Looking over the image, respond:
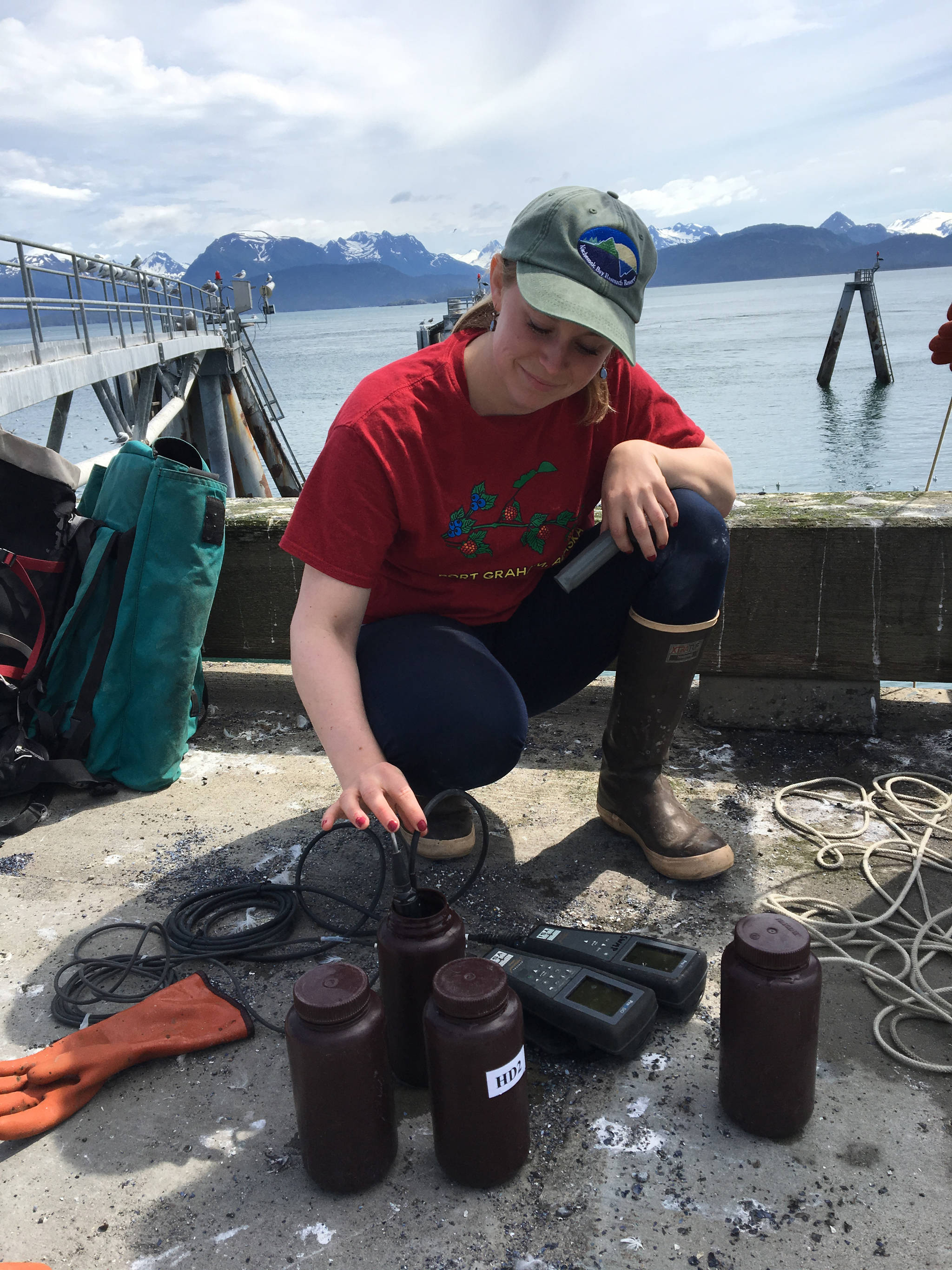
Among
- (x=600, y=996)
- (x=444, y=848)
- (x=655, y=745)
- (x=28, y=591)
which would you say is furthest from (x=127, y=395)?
(x=600, y=996)

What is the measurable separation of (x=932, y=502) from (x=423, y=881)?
217 centimetres

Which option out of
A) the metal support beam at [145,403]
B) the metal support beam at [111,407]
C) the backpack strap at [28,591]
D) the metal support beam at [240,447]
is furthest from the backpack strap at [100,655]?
the metal support beam at [240,447]

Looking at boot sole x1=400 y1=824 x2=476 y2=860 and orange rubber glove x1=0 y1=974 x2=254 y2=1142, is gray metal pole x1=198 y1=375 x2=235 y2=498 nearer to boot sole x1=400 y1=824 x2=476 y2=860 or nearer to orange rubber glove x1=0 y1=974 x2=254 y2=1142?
boot sole x1=400 y1=824 x2=476 y2=860

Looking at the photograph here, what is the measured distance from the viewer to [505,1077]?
1.41 m

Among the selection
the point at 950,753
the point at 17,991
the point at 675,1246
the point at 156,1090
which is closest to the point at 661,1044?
the point at 675,1246

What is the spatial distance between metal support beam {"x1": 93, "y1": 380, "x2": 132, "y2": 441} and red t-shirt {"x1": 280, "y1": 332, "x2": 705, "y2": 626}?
9.80 metres

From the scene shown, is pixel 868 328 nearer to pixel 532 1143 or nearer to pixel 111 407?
pixel 111 407

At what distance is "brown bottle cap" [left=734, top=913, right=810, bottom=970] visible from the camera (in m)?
1.46

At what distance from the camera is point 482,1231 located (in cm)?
140

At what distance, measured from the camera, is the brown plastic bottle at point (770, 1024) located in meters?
1.46

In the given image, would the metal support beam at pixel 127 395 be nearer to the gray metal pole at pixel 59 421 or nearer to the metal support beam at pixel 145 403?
the metal support beam at pixel 145 403

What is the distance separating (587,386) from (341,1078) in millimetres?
1532

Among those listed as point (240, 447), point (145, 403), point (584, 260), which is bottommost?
point (240, 447)

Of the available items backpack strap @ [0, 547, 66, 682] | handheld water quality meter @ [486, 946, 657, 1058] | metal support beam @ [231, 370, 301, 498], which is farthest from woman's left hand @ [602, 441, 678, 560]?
metal support beam @ [231, 370, 301, 498]
